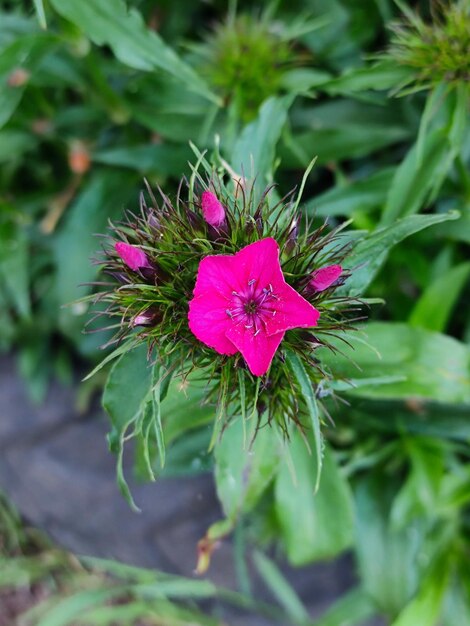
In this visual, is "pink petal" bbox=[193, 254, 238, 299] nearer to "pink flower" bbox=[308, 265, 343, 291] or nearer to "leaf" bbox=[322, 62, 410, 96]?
"pink flower" bbox=[308, 265, 343, 291]

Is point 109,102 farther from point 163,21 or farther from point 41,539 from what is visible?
point 41,539

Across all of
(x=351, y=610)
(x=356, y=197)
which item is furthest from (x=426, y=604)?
(x=356, y=197)

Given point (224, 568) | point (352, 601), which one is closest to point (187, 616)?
point (224, 568)

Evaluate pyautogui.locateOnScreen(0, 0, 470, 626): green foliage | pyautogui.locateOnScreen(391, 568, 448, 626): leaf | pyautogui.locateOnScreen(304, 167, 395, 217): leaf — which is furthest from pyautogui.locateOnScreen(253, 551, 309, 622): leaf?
pyautogui.locateOnScreen(304, 167, 395, 217): leaf

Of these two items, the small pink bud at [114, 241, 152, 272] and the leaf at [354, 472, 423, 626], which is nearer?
the small pink bud at [114, 241, 152, 272]

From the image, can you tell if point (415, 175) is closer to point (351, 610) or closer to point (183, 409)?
point (183, 409)

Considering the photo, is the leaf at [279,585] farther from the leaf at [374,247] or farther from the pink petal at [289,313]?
the pink petal at [289,313]
